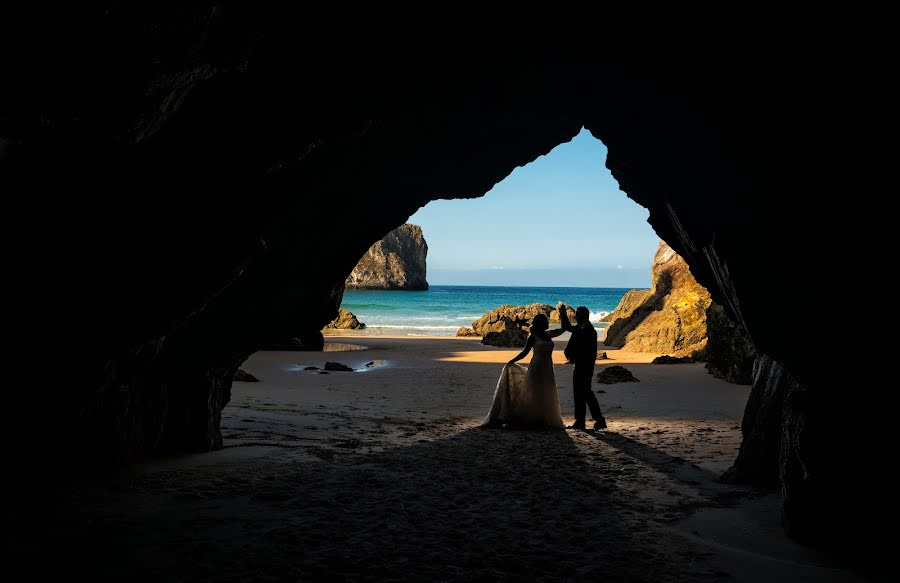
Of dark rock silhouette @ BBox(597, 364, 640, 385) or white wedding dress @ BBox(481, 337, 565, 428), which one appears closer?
white wedding dress @ BBox(481, 337, 565, 428)

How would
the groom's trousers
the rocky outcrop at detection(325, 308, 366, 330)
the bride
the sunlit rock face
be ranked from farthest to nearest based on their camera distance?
the rocky outcrop at detection(325, 308, 366, 330), the groom's trousers, the bride, the sunlit rock face

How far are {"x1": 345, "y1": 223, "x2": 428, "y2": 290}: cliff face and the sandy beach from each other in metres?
91.8

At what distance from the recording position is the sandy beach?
371cm

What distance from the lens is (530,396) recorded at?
9.66 m

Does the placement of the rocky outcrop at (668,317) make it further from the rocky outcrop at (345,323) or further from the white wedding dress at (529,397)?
the rocky outcrop at (345,323)

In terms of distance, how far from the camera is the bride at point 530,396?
31.6 feet

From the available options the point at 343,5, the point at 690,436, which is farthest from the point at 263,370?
the point at 343,5

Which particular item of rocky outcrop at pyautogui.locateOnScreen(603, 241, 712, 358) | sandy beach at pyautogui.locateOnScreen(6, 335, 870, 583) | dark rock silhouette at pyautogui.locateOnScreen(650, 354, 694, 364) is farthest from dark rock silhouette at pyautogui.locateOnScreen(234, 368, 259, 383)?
rocky outcrop at pyautogui.locateOnScreen(603, 241, 712, 358)

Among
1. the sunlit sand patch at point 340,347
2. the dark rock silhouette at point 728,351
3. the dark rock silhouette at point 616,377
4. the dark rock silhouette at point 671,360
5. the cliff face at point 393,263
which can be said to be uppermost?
the cliff face at point 393,263

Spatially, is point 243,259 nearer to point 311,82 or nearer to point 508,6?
point 311,82

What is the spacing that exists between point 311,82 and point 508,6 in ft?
5.90

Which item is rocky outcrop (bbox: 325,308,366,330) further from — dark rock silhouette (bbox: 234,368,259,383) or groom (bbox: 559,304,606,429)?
groom (bbox: 559,304,606,429)

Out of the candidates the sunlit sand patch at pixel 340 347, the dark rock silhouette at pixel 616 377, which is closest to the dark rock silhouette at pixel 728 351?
the dark rock silhouette at pixel 616 377

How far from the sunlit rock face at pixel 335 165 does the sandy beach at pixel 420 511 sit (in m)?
0.68
